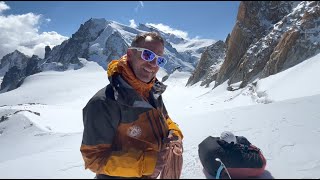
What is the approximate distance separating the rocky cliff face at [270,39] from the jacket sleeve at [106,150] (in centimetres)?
2242

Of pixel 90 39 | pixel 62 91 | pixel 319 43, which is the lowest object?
pixel 319 43

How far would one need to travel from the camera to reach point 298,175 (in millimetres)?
4320

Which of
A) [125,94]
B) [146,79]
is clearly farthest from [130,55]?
[125,94]

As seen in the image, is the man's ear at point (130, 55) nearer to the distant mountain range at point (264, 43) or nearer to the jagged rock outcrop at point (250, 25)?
the distant mountain range at point (264, 43)

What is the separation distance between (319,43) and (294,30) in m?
2.70

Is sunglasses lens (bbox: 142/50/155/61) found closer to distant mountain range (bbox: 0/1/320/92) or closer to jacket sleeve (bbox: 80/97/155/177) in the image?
jacket sleeve (bbox: 80/97/155/177)

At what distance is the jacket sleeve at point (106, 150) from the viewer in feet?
9.86

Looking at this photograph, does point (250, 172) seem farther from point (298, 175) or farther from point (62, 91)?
point (62, 91)

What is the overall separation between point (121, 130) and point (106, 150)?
258 millimetres

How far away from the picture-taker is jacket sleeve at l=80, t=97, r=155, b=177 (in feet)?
9.86

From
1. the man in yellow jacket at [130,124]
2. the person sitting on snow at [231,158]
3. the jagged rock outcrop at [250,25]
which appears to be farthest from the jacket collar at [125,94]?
the jagged rock outcrop at [250,25]

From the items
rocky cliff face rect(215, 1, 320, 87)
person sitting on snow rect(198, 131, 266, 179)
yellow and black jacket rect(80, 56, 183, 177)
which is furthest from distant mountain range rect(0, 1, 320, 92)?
yellow and black jacket rect(80, 56, 183, 177)

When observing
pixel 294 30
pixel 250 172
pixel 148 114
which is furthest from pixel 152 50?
pixel 294 30

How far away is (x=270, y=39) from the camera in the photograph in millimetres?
29344
